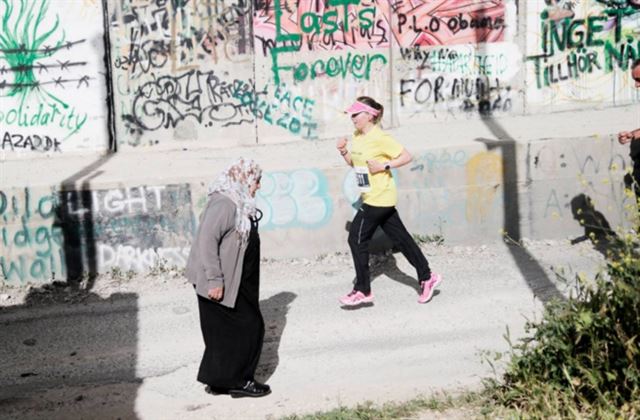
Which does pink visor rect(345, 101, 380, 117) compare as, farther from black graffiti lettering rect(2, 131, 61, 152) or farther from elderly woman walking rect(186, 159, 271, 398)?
black graffiti lettering rect(2, 131, 61, 152)

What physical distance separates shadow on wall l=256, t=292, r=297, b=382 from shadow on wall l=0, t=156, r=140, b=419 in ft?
3.09

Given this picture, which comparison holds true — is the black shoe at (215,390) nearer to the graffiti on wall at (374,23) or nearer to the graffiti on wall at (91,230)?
the graffiti on wall at (91,230)

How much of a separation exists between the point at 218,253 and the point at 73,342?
7.19 feet

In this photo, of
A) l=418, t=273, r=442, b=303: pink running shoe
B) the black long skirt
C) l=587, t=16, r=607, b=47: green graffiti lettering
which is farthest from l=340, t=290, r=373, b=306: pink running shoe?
l=587, t=16, r=607, b=47: green graffiti lettering

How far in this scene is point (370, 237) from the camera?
28.3 feet

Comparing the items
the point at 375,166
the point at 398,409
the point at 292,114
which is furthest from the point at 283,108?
the point at 398,409

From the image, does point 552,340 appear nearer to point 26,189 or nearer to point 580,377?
point 580,377

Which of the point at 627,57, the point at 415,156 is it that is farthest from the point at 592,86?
the point at 415,156

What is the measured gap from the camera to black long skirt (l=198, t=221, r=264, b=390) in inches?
278

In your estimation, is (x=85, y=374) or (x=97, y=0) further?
(x=97, y=0)

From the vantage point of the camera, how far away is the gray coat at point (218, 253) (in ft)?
22.4

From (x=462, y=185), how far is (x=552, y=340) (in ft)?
13.9

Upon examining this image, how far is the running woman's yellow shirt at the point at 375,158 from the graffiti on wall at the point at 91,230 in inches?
82.3

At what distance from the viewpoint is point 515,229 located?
10.5 meters
